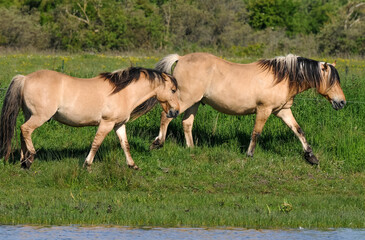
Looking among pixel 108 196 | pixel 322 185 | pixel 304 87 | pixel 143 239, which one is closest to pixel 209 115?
pixel 304 87

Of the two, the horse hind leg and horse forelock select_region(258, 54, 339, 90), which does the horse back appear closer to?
horse forelock select_region(258, 54, 339, 90)

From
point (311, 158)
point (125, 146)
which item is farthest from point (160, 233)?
point (311, 158)

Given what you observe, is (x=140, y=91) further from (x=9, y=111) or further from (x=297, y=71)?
(x=297, y=71)

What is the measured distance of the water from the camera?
712cm

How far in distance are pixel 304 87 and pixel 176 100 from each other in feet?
7.99

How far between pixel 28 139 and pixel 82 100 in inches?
39.8

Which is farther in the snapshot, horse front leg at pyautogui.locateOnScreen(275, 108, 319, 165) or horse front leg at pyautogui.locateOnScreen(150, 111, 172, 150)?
horse front leg at pyautogui.locateOnScreen(150, 111, 172, 150)

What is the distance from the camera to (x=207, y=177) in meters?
10.6

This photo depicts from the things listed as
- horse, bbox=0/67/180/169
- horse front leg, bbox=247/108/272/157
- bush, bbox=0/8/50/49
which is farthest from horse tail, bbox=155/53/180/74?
bush, bbox=0/8/50/49

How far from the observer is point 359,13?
50.4m

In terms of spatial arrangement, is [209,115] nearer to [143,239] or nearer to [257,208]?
[257,208]

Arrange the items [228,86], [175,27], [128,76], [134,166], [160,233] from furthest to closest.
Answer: [175,27] < [228,86] < [134,166] < [128,76] < [160,233]

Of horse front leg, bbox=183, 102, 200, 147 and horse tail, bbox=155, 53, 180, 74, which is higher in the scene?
horse tail, bbox=155, 53, 180, 74

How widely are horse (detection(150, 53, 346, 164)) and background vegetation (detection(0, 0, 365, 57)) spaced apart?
20206mm
